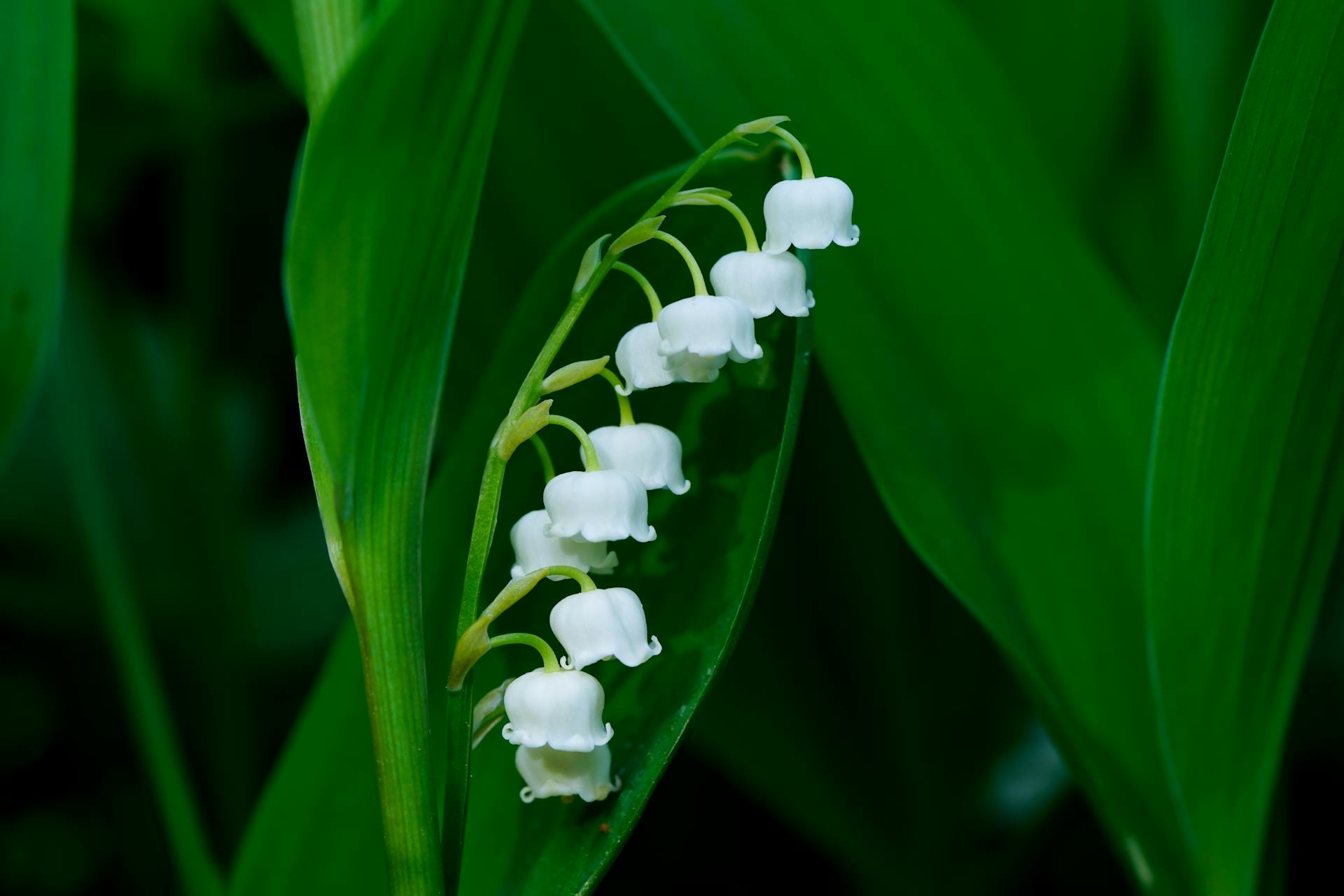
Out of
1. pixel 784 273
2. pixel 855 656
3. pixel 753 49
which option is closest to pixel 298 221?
pixel 784 273

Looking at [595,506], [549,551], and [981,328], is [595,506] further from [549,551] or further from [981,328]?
[981,328]

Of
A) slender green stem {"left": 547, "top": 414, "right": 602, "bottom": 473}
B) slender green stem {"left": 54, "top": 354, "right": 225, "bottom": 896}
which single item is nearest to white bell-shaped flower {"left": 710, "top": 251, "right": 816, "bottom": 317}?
slender green stem {"left": 547, "top": 414, "right": 602, "bottom": 473}

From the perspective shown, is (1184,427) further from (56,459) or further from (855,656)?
(56,459)

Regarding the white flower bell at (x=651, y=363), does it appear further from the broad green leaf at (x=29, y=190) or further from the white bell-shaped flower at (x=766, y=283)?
the broad green leaf at (x=29, y=190)

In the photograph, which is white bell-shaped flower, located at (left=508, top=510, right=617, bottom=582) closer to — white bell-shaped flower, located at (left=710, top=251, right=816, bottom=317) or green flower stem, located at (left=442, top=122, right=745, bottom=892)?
green flower stem, located at (left=442, top=122, right=745, bottom=892)

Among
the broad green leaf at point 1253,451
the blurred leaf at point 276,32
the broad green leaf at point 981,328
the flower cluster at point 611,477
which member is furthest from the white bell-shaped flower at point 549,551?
the blurred leaf at point 276,32

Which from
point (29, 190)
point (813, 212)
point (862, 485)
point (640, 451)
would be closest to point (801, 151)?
point (813, 212)

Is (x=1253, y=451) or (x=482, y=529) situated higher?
(x=482, y=529)
